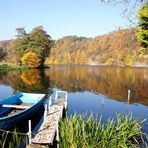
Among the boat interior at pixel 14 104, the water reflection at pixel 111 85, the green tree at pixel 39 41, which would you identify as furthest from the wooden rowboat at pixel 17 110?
the green tree at pixel 39 41

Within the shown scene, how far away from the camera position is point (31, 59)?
103 metres

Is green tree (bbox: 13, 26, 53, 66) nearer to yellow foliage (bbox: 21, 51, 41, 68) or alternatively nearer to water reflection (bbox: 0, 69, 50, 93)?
yellow foliage (bbox: 21, 51, 41, 68)

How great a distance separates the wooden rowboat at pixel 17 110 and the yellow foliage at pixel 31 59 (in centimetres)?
7030

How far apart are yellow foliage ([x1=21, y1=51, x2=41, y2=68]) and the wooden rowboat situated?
231ft

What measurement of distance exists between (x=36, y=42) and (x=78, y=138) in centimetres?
9758

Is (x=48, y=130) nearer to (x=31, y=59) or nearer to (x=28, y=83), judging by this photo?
(x=28, y=83)

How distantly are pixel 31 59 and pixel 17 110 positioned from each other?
75.5 meters

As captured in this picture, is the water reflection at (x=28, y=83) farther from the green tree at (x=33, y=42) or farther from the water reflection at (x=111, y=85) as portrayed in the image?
the green tree at (x=33, y=42)

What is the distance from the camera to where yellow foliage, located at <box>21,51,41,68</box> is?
102 meters

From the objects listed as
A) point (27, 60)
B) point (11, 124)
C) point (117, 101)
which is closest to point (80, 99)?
point (117, 101)

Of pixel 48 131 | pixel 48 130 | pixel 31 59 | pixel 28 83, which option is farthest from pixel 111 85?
pixel 31 59

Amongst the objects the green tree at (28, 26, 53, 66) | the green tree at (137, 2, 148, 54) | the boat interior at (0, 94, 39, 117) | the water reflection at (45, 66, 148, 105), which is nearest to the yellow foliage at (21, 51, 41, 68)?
the green tree at (28, 26, 53, 66)

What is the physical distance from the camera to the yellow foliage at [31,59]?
102438mm

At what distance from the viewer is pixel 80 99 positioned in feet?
136
